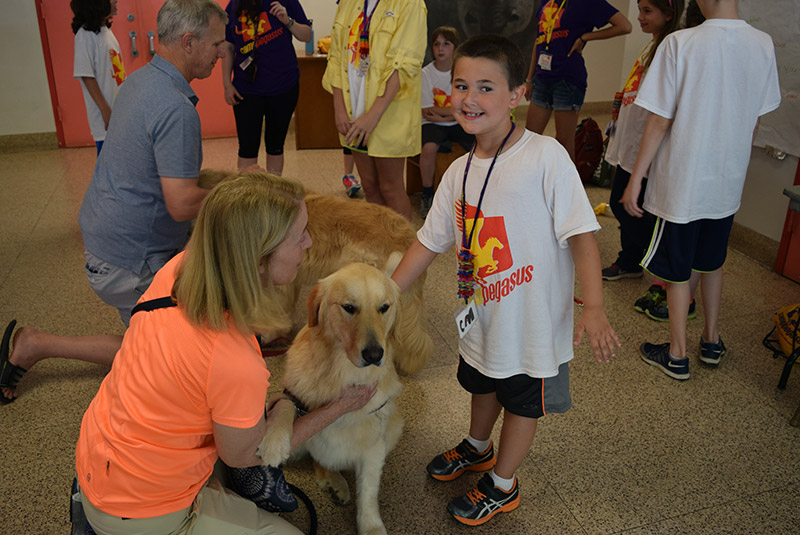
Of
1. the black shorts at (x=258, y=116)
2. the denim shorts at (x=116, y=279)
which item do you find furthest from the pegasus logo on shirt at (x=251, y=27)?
the denim shorts at (x=116, y=279)

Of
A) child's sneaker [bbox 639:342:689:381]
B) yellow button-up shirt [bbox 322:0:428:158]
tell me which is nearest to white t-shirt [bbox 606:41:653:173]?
child's sneaker [bbox 639:342:689:381]

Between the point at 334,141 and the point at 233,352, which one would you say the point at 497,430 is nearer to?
the point at 233,352

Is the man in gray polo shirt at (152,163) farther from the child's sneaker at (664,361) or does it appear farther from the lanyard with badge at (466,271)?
the child's sneaker at (664,361)

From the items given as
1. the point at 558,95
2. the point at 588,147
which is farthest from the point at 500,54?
the point at 588,147

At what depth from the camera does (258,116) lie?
3857 mm

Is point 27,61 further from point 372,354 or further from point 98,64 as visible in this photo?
point 372,354

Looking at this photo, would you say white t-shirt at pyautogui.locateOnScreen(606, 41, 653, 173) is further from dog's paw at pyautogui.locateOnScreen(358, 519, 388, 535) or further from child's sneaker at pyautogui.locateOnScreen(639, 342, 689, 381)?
dog's paw at pyautogui.locateOnScreen(358, 519, 388, 535)

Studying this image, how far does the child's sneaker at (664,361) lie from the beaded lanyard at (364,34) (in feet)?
6.35

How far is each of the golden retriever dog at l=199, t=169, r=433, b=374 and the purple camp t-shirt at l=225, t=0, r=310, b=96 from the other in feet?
4.67

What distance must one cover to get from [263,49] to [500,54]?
8.35 ft

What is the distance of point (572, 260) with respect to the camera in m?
1.70

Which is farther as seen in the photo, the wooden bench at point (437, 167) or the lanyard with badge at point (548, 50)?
the wooden bench at point (437, 167)

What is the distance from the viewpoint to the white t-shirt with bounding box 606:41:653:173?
10.1 ft

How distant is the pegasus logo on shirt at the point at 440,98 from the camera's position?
4570 millimetres
